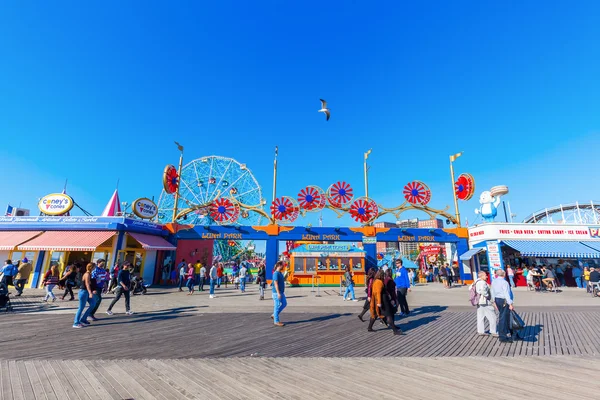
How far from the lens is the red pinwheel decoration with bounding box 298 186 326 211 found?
2359cm

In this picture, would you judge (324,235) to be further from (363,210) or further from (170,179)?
(170,179)

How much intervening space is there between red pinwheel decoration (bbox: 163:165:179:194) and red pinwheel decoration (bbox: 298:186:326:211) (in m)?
11.6

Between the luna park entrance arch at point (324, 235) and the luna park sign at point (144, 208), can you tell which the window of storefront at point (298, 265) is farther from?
the luna park sign at point (144, 208)

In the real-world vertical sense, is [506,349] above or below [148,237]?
below

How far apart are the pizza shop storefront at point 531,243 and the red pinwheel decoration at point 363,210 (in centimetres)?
814

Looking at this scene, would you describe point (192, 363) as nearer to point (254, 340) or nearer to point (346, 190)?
point (254, 340)

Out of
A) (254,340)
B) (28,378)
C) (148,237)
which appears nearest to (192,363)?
(254,340)

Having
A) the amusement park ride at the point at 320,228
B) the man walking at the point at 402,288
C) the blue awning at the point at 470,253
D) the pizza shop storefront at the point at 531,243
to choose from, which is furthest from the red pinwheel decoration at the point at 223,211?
the pizza shop storefront at the point at 531,243

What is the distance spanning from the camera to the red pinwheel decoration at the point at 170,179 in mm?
23625

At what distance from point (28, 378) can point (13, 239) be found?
20114 millimetres

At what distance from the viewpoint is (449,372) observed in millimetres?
4207

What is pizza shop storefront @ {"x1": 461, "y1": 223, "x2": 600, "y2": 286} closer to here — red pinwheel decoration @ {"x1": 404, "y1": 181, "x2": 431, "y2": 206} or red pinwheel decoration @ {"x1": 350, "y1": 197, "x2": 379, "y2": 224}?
red pinwheel decoration @ {"x1": 404, "y1": 181, "x2": 431, "y2": 206}

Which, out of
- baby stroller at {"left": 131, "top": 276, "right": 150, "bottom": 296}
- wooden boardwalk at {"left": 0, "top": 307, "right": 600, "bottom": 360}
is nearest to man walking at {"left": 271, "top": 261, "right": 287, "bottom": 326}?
wooden boardwalk at {"left": 0, "top": 307, "right": 600, "bottom": 360}

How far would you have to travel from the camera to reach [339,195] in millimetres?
24000
